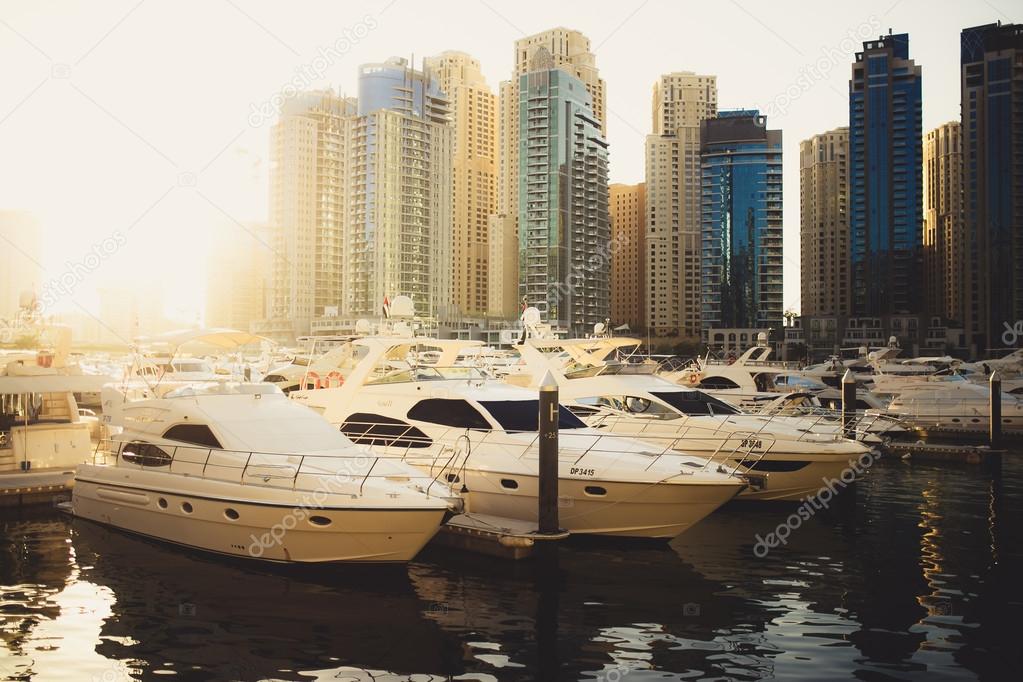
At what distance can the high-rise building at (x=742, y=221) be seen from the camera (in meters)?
125

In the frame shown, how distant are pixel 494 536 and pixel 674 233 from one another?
136100 mm

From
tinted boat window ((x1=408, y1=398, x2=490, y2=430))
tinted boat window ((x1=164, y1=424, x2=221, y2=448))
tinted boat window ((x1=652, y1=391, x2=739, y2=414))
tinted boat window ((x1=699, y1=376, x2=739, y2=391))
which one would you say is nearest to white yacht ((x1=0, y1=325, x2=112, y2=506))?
tinted boat window ((x1=164, y1=424, x2=221, y2=448))

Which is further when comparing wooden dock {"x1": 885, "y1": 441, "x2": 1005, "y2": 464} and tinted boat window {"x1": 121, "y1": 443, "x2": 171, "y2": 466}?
wooden dock {"x1": 885, "y1": 441, "x2": 1005, "y2": 464}

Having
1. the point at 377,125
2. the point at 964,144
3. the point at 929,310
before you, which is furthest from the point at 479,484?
the point at 929,310

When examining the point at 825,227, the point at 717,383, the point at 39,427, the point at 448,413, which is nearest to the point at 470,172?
the point at 825,227

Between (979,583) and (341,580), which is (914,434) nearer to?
(979,583)

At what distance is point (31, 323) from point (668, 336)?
127 metres

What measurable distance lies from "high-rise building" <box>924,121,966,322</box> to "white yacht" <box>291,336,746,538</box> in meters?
114

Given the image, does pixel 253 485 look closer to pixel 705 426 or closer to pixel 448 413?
pixel 448 413

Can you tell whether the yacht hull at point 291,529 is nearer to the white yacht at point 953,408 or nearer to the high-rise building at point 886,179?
the white yacht at point 953,408

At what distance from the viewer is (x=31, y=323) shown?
19.2 meters

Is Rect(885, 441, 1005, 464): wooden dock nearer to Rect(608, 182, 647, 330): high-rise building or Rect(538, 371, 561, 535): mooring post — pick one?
Rect(538, 371, 561, 535): mooring post

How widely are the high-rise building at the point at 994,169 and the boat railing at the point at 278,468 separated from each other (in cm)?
10668

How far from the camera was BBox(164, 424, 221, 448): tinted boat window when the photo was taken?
1242 cm
